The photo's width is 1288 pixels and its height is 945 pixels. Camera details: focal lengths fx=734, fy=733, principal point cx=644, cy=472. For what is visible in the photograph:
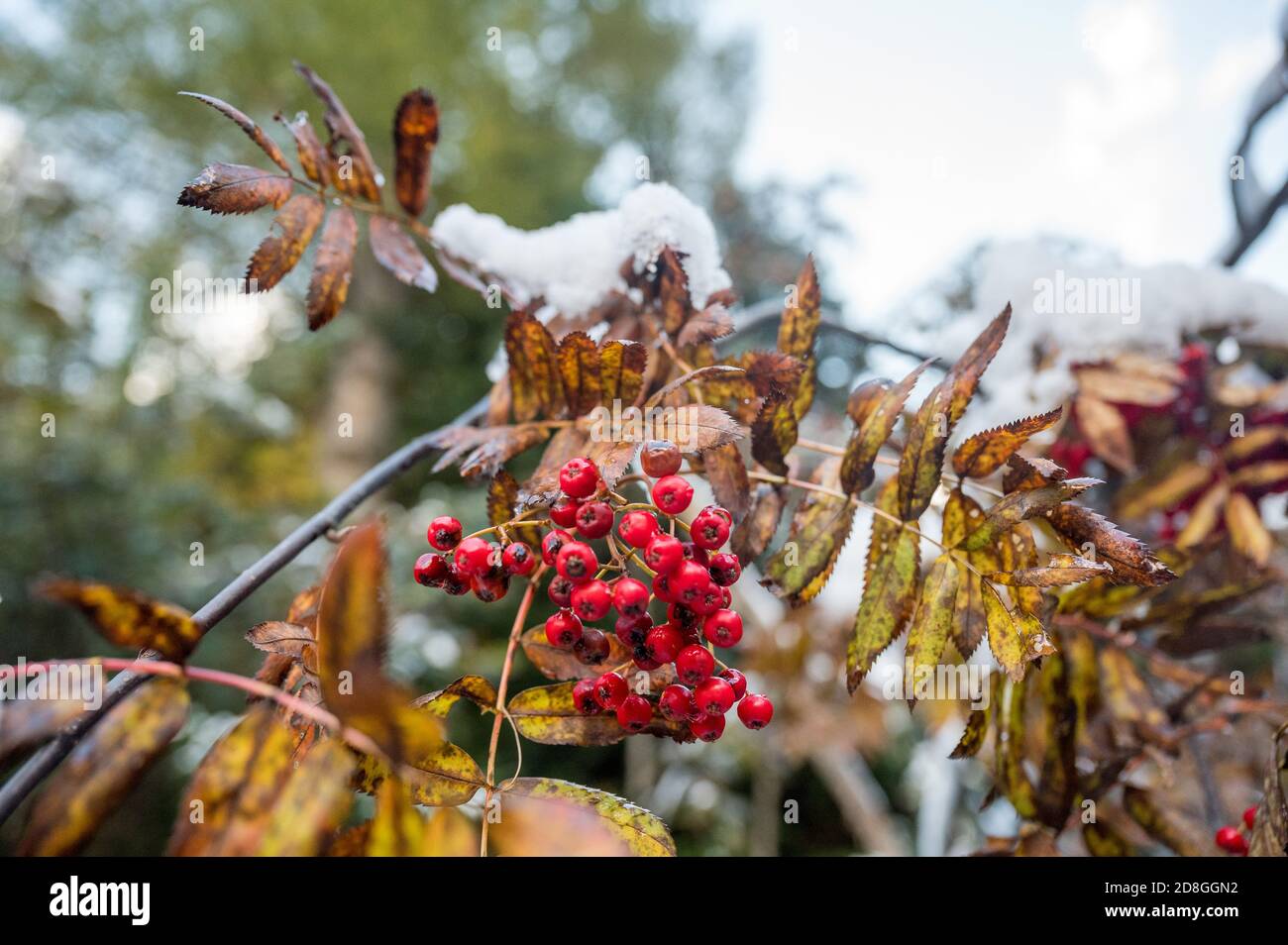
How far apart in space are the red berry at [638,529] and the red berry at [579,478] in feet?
0.13

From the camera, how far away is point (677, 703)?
52cm

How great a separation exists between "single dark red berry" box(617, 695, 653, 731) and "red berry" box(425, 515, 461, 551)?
175mm

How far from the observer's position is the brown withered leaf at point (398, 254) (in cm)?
73

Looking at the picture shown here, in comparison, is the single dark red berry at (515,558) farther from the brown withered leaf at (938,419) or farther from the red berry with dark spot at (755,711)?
the brown withered leaf at (938,419)

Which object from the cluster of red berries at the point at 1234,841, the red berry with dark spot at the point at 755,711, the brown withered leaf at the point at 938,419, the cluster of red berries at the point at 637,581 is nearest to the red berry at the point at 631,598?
the cluster of red berries at the point at 637,581

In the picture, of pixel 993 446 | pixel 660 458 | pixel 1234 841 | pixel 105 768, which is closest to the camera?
pixel 105 768

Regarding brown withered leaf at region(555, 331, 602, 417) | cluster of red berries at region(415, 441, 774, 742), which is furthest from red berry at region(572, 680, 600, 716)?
brown withered leaf at region(555, 331, 602, 417)

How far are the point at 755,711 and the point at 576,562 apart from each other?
19 centimetres

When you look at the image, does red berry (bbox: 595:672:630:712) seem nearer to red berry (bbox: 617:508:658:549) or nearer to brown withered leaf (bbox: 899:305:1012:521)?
red berry (bbox: 617:508:658:549)

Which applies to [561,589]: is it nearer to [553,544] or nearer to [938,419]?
[553,544]

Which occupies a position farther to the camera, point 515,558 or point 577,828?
point 515,558

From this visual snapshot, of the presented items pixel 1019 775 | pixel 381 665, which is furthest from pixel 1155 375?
pixel 381 665

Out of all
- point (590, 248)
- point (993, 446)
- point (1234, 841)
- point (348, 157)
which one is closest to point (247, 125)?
point (348, 157)
